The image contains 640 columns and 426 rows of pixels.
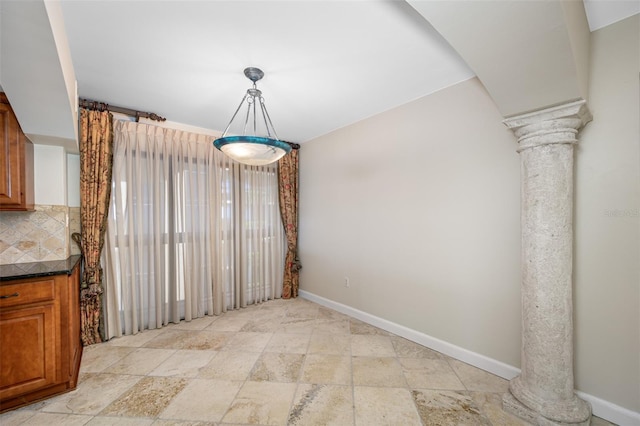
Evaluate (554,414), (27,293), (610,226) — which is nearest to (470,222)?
(610,226)

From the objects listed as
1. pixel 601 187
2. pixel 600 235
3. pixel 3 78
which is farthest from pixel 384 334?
pixel 3 78

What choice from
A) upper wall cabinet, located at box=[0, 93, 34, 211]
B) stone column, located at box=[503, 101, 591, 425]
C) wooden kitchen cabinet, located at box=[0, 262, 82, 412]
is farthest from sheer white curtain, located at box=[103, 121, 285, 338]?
stone column, located at box=[503, 101, 591, 425]

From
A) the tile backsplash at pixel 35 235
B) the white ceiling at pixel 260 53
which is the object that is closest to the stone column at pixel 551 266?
the white ceiling at pixel 260 53

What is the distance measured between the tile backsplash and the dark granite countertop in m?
0.13

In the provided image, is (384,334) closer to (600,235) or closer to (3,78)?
(600,235)

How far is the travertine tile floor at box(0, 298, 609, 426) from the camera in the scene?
1752 millimetres

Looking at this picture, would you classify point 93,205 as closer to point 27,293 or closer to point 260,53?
point 27,293

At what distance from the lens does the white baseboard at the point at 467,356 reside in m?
1.67

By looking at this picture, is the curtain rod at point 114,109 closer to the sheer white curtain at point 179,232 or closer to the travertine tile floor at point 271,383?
the sheer white curtain at point 179,232

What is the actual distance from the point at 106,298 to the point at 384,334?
3.05m

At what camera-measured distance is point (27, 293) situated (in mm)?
1836

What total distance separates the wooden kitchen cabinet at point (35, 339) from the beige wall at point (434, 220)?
2.79 metres

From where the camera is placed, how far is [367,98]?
9.04 ft

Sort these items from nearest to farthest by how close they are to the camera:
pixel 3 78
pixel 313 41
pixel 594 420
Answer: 1. pixel 3 78
2. pixel 594 420
3. pixel 313 41
